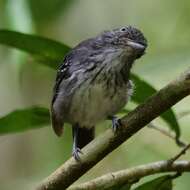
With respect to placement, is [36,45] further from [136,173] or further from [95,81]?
[136,173]

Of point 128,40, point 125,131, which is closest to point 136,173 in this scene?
point 125,131

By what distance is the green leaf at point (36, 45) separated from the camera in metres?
2.99

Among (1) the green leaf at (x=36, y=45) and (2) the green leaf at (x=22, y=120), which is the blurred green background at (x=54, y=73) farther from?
(2) the green leaf at (x=22, y=120)

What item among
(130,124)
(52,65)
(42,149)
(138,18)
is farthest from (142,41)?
(138,18)

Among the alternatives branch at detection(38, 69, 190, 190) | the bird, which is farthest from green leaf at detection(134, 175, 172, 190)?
the bird

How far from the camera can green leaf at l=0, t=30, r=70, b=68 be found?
9.80 ft

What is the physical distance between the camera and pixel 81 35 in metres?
5.74

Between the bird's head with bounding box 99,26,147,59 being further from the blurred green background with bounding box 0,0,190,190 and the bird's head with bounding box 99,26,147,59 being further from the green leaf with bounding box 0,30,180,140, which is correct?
the blurred green background with bounding box 0,0,190,190

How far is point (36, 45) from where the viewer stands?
307 centimetres

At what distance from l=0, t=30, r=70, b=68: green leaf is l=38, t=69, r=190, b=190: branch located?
2.64 feet

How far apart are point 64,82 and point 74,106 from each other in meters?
0.15

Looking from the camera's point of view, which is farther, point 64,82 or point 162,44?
point 162,44

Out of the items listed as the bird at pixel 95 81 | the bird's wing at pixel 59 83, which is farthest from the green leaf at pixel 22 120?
the bird's wing at pixel 59 83

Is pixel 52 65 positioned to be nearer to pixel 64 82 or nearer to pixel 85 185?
pixel 64 82
